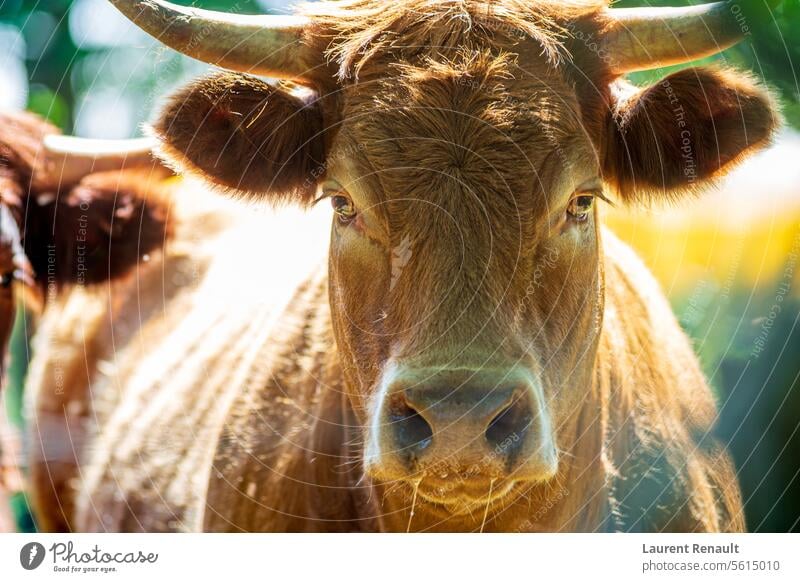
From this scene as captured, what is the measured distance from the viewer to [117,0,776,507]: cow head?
2869 millimetres

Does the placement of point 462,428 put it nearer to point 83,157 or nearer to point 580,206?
point 580,206

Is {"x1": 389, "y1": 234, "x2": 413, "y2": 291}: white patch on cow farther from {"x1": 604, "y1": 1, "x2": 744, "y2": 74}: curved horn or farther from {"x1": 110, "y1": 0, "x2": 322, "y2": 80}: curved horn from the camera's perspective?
{"x1": 604, "y1": 1, "x2": 744, "y2": 74}: curved horn

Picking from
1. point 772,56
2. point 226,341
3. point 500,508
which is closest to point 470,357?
point 500,508

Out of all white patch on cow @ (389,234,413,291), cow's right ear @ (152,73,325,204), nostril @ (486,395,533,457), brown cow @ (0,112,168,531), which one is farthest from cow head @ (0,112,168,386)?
nostril @ (486,395,533,457)

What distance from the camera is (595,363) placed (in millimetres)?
3545

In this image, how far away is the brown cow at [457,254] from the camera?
113 inches

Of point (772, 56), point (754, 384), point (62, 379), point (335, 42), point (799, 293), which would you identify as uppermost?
point (772, 56)

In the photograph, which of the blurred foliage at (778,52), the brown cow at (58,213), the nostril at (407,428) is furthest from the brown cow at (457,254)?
the brown cow at (58,213)

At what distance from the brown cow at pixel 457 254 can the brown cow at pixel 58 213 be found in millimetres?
1316

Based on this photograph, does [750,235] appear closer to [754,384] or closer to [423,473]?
[754,384]

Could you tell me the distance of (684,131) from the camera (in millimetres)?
3352

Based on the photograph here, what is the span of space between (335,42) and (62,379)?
3.04 m

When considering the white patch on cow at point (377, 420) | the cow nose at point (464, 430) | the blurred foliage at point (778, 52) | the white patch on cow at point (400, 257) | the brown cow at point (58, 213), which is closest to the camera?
the cow nose at point (464, 430)

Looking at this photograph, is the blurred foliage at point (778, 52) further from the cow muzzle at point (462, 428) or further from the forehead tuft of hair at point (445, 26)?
the cow muzzle at point (462, 428)
